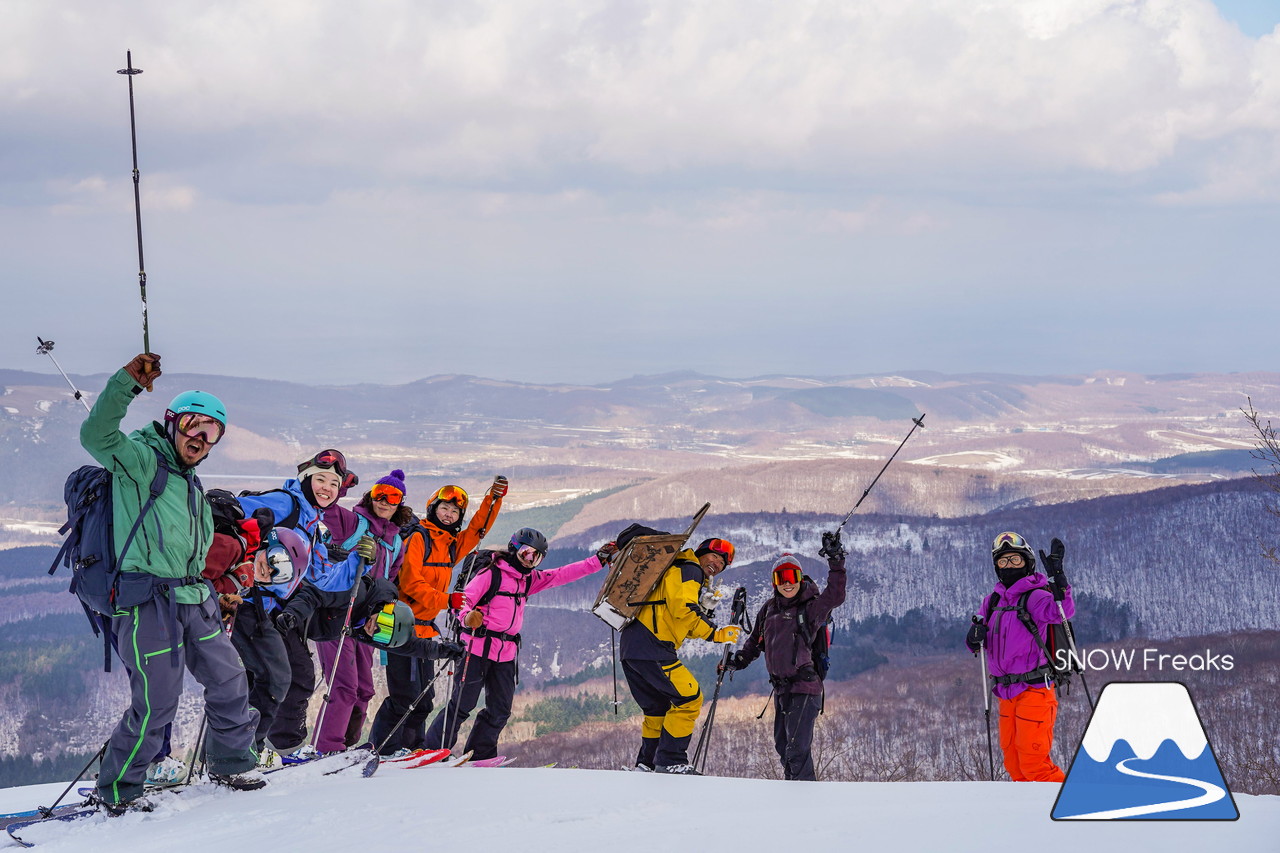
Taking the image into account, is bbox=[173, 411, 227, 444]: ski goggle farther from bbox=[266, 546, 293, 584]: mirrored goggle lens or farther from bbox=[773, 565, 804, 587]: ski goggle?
bbox=[773, 565, 804, 587]: ski goggle

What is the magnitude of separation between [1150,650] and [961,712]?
2529 centimetres

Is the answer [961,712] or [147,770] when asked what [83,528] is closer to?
[147,770]

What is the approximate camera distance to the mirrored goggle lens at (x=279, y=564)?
780cm

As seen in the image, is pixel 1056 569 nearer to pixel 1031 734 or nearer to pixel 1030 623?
pixel 1030 623

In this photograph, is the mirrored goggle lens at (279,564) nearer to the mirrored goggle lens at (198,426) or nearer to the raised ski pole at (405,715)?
the mirrored goggle lens at (198,426)

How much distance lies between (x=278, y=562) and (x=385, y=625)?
1424mm

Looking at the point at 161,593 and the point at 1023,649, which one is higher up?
the point at 161,593

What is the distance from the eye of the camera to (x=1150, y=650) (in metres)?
132

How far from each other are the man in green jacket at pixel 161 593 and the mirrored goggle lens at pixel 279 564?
0.82m

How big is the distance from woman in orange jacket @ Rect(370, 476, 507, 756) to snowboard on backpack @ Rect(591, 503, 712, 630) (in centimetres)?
148

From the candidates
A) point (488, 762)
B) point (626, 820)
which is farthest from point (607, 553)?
point (626, 820)

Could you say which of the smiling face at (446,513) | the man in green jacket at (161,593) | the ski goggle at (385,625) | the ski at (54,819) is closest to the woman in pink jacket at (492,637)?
the smiling face at (446,513)

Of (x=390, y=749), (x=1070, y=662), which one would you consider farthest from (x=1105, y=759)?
(x=390, y=749)

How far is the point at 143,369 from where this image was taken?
6152 millimetres
